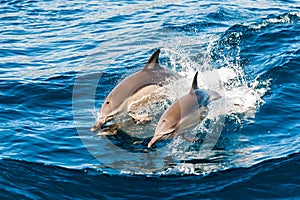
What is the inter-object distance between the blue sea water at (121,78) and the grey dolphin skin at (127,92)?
1.83 feet

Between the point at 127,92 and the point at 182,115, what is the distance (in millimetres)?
1297

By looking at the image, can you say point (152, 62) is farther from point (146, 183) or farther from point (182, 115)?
point (146, 183)

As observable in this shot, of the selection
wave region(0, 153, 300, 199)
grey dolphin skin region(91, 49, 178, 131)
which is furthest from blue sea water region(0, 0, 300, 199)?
grey dolphin skin region(91, 49, 178, 131)

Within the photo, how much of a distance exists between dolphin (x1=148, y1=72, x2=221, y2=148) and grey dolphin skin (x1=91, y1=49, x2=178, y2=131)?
85 centimetres

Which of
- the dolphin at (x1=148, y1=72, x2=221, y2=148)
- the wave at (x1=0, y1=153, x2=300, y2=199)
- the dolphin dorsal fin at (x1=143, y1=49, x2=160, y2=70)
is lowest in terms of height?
the wave at (x1=0, y1=153, x2=300, y2=199)

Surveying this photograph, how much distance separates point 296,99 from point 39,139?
15.8ft

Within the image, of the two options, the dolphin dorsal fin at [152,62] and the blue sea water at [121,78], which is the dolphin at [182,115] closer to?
the blue sea water at [121,78]

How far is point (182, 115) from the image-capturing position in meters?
8.07

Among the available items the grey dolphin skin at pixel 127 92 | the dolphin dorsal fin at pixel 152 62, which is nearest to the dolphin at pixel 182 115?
the grey dolphin skin at pixel 127 92

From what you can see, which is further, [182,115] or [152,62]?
[152,62]

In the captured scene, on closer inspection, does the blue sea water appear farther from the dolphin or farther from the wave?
the dolphin

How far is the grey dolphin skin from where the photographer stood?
9.01m

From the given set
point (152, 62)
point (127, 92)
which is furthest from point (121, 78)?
point (127, 92)

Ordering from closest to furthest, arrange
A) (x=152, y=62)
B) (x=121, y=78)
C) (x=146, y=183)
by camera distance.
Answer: (x=146, y=183) → (x=152, y=62) → (x=121, y=78)
